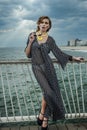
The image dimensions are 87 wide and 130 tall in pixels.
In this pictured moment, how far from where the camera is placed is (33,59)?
5465 millimetres

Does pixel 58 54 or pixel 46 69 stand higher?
pixel 58 54

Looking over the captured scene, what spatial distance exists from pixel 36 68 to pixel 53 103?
2.08 ft

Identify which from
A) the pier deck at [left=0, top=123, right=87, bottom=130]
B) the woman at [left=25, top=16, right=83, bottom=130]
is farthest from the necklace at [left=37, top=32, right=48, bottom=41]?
the pier deck at [left=0, top=123, right=87, bottom=130]

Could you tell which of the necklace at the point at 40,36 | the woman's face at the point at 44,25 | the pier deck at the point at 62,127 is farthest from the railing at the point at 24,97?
the woman's face at the point at 44,25

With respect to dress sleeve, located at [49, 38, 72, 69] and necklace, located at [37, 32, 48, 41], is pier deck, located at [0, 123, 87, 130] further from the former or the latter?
necklace, located at [37, 32, 48, 41]

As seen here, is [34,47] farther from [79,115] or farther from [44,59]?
[79,115]

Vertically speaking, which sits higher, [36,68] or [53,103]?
[36,68]

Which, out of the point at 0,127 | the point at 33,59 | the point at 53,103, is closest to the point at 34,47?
the point at 33,59

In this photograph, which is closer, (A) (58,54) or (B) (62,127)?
(A) (58,54)

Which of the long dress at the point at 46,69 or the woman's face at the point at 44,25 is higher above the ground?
the woman's face at the point at 44,25

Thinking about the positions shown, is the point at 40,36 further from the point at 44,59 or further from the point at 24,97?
the point at 24,97

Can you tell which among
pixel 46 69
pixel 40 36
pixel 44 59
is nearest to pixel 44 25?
pixel 40 36

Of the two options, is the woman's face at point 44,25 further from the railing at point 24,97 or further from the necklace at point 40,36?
the railing at point 24,97

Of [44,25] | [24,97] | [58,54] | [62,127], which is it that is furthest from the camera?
[24,97]
